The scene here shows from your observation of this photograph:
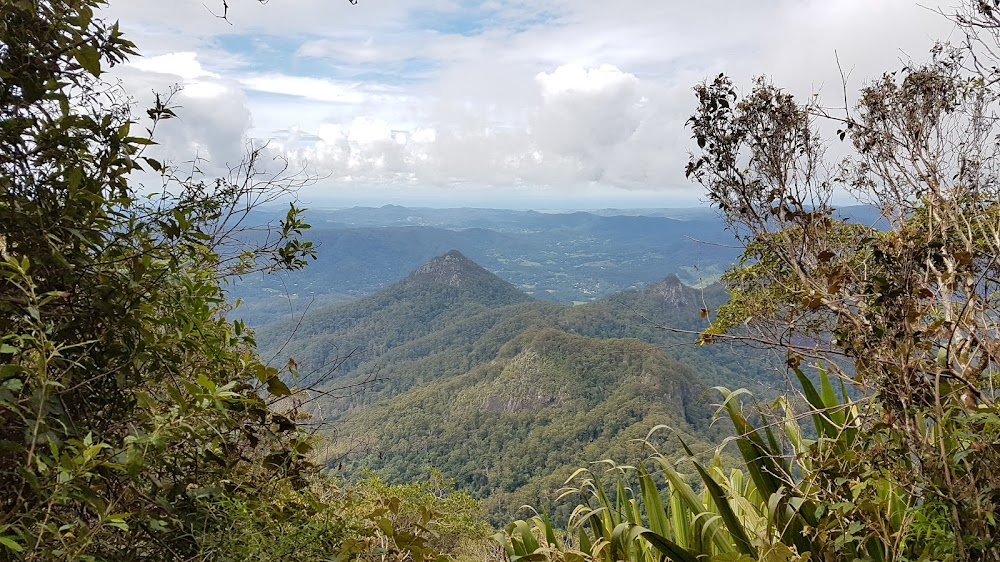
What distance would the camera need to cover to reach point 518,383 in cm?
5638

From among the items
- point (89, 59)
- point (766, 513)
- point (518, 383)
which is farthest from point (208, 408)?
point (518, 383)

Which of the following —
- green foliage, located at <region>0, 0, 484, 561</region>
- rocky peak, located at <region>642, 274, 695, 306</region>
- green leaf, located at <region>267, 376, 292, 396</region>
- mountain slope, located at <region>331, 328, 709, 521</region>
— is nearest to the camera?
green foliage, located at <region>0, 0, 484, 561</region>

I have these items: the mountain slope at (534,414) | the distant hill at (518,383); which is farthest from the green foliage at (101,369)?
the mountain slope at (534,414)

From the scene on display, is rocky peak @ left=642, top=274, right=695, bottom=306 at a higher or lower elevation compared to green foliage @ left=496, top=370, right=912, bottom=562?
lower

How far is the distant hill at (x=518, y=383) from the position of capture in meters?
37.8

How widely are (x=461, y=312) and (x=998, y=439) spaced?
97721 mm

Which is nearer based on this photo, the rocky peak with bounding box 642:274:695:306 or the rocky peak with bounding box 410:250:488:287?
the rocky peak with bounding box 642:274:695:306

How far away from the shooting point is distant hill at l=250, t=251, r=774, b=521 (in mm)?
37844

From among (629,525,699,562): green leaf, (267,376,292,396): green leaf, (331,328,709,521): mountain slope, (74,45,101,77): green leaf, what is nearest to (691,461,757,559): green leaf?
(629,525,699,562): green leaf

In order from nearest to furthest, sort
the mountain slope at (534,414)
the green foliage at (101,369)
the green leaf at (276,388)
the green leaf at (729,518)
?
the green foliage at (101,369) < the green leaf at (276,388) < the green leaf at (729,518) < the mountain slope at (534,414)

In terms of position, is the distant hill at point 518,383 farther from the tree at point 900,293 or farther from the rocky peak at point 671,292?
the tree at point 900,293

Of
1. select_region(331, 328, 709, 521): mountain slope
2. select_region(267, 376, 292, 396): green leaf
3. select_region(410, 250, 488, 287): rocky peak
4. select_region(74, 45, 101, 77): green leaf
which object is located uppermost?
select_region(74, 45, 101, 77): green leaf

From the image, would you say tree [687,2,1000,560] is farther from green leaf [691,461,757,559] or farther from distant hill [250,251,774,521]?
distant hill [250,251,774,521]

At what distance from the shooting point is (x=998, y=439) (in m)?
1.18
